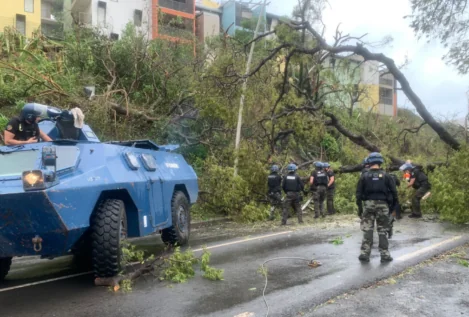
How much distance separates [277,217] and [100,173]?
9.32 metres

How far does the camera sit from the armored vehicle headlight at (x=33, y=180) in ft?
17.1

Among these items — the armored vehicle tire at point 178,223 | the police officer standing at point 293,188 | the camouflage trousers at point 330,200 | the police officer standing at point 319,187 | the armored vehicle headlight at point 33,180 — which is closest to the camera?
the armored vehicle headlight at point 33,180

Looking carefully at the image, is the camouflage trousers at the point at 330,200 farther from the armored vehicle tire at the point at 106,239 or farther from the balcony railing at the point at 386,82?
the balcony railing at the point at 386,82

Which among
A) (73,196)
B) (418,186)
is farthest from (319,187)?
(73,196)

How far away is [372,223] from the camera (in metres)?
7.63

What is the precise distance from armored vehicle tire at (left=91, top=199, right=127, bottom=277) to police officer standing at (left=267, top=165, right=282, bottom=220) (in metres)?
8.48

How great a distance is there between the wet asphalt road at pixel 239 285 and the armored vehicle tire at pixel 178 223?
38 centimetres

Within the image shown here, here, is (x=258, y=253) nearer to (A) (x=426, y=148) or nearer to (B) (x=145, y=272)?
(B) (x=145, y=272)

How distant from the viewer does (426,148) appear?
89.2ft

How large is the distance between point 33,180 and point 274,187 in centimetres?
971

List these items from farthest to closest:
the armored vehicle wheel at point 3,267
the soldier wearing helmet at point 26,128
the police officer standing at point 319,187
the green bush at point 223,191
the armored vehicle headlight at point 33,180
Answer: the police officer standing at point 319,187, the green bush at point 223,191, the soldier wearing helmet at point 26,128, the armored vehicle wheel at point 3,267, the armored vehicle headlight at point 33,180

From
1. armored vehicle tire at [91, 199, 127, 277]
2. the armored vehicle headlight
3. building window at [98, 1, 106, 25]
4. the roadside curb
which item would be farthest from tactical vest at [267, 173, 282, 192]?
building window at [98, 1, 106, 25]

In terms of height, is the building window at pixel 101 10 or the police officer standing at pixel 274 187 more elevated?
the building window at pixel 101 10

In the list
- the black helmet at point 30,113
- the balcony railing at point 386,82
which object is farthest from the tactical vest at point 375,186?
the balcony railing at point 386,82
